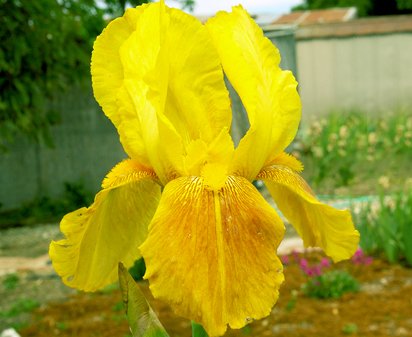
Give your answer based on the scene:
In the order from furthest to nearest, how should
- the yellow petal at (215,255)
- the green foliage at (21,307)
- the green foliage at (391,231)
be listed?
the green foliage at (391,231) → the green foliage at (21,307) → the yellow petal at (215,255)

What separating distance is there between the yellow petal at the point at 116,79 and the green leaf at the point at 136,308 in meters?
0.15

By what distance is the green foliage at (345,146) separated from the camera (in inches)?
315

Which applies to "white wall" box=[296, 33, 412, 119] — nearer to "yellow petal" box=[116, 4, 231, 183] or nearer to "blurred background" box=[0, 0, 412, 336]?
"blurred background" box=[0, 0, 412, 336]

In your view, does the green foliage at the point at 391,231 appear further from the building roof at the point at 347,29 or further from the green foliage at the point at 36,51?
the building roof at the point at 347,29

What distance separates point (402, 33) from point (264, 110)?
37.1 feet

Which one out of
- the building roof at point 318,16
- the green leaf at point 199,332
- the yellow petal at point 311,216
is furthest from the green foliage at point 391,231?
the building roof at point 318,16

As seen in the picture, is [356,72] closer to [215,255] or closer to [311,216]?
[311,216]

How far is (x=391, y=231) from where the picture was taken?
3.94 m

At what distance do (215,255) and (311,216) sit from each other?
199 mm

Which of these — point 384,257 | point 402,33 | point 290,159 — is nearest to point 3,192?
point 384,257

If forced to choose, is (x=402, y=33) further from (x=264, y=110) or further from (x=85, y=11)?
(x=264, y=110)

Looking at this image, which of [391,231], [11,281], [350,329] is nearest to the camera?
[350,329]

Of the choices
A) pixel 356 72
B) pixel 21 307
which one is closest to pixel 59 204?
pixel 21 307

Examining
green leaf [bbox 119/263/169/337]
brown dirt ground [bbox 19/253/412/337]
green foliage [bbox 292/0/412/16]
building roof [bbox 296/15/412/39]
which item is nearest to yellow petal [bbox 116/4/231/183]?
green leaf [bbox 119/263/169/337]
